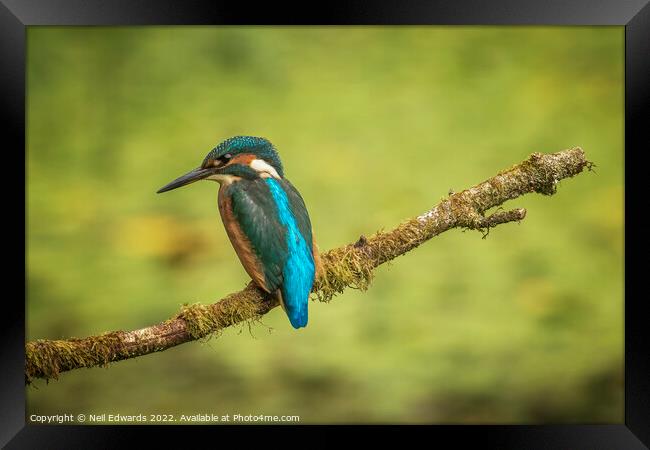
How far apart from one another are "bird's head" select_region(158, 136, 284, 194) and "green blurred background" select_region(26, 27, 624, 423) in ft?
1.61

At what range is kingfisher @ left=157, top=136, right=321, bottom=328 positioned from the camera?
277 centimetres

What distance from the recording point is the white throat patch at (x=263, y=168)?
2.91 meters

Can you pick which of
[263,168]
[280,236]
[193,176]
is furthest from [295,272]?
[193,176]

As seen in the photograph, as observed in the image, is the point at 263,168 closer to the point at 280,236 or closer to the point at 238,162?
the point at 238,162

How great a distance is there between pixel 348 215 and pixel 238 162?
85 cm

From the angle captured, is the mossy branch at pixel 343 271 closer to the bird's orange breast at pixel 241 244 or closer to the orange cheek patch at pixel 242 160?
the bird's orange breast at pixel 241 244

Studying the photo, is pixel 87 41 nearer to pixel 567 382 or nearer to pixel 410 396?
pixel 410 396

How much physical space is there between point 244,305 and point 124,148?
994mm

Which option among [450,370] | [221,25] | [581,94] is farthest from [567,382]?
[221,25]

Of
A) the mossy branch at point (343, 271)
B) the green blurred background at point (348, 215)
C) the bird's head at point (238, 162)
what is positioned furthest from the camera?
the green blurred background at point (348, 215)

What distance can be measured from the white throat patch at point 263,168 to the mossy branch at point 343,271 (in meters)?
0.34

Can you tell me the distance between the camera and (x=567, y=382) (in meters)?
3.24

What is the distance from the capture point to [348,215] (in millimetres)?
3629

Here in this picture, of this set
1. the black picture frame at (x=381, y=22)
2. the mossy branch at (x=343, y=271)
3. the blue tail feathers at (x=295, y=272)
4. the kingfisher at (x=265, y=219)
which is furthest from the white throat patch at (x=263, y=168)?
the black picture frame at (x=381, y=22)
